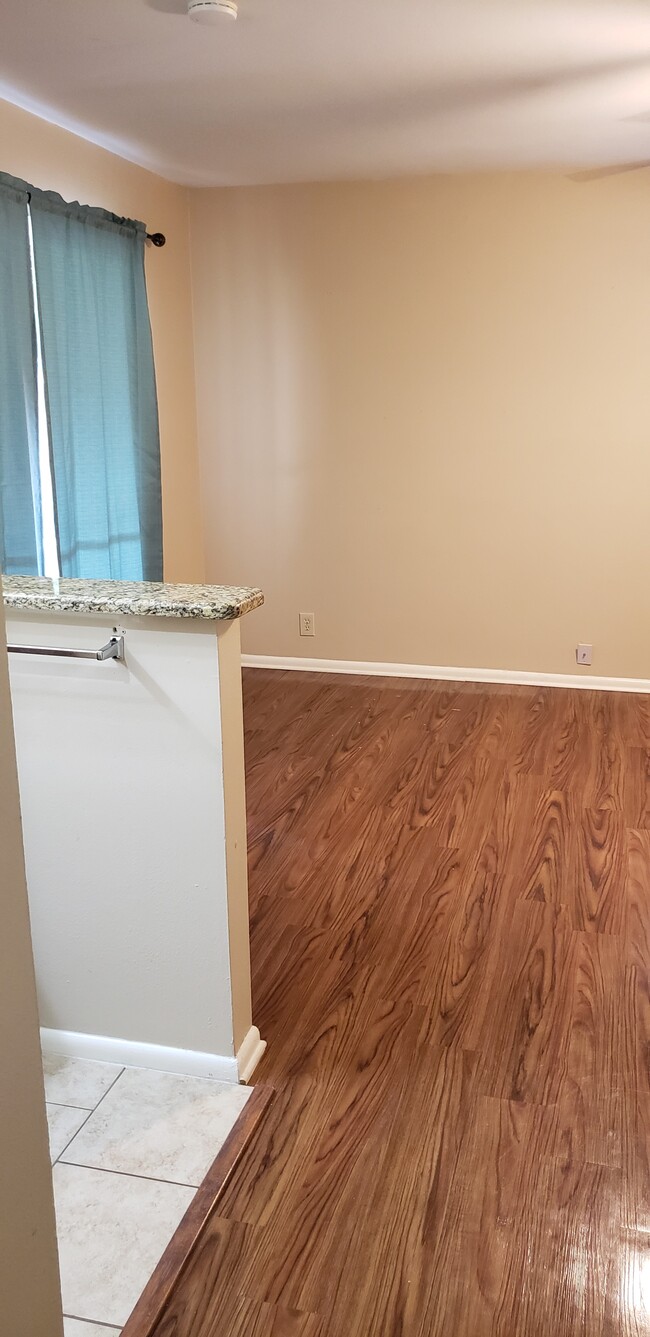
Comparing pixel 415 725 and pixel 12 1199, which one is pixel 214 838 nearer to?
pixel 12 1199

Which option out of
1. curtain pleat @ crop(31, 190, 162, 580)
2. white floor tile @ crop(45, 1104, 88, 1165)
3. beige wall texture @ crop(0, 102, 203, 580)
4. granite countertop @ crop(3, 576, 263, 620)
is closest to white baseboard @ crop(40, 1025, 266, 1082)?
white floor tile @ crop(45, 1104, 88, 1165)

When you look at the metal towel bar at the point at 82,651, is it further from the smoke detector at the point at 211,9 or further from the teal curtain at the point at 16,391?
the smoke detector at the point at 211,9

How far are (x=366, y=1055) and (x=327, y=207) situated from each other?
370 centimetres

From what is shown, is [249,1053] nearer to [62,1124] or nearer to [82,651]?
[62,1124]

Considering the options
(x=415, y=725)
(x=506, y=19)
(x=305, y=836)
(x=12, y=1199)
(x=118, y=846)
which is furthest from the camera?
(x=415, y=725)

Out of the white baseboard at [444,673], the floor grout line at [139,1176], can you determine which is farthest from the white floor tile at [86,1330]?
the white baseboard at [444,673]

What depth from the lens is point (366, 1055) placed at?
210cm

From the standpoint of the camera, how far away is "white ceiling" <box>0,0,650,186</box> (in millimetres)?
2449

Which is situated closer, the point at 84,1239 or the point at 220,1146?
the point at 84,1239

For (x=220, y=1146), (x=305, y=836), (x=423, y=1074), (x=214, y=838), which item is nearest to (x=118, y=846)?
(x=214, y=838)

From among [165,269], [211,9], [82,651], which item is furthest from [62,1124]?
[165,269]

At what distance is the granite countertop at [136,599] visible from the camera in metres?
1.72

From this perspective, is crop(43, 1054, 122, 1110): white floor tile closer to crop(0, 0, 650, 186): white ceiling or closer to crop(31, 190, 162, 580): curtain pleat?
crop(31, 190, 162, 580): curtain pleat

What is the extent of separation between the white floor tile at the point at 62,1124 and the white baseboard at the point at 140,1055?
0.15 m
